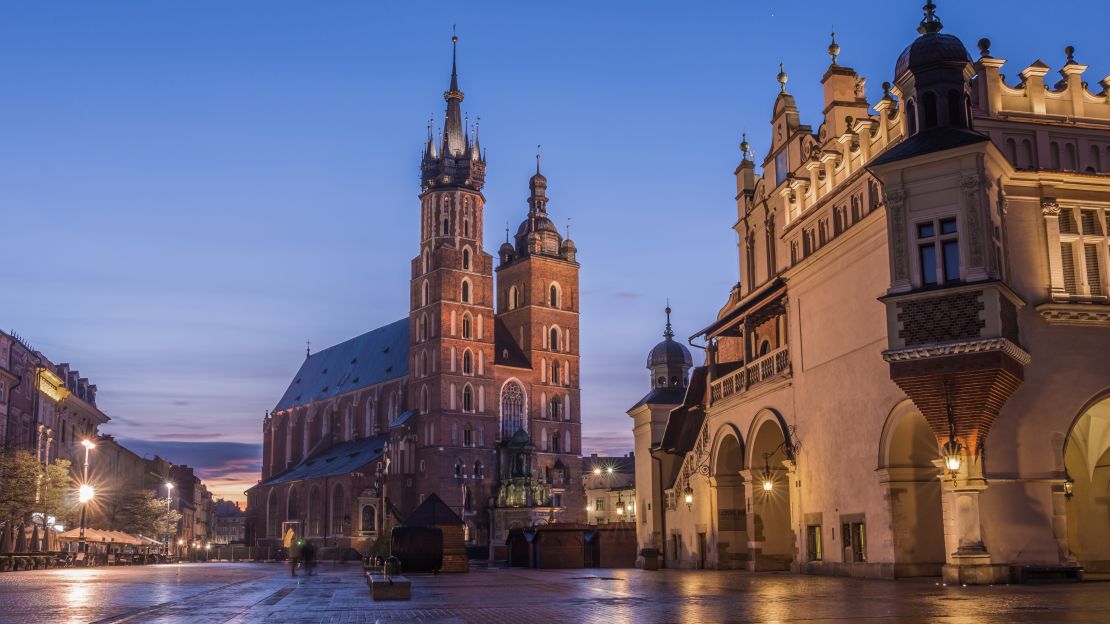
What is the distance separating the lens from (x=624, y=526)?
5103 centimetres

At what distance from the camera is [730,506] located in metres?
38.5

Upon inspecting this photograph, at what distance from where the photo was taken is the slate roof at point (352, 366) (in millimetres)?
120500

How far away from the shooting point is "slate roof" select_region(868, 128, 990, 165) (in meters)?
23.9

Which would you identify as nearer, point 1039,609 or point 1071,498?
point 1039,609

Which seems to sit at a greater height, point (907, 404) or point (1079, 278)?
point (1079, 278)

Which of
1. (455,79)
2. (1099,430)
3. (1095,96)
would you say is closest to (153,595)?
(1099,430)

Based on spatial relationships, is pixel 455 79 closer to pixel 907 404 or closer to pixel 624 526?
pixel 624 526

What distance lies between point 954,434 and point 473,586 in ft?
39.8

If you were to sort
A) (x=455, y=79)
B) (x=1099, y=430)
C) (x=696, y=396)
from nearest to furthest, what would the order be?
(x=1099, y=430) → (x=696, y=396) → (x=455, y=79)

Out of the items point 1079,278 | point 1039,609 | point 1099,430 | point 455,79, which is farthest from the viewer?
point 455,79

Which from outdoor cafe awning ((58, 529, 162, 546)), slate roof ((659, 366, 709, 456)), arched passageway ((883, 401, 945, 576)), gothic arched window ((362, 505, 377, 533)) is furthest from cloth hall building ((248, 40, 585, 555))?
arched passageway ((883, 401, 945, 576))

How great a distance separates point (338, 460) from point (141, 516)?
108 feet

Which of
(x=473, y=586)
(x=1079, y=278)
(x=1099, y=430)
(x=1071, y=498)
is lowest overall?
(x=473, y=586)

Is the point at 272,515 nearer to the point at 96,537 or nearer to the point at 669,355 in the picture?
the point at 96,537
